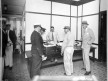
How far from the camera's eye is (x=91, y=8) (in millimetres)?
5383

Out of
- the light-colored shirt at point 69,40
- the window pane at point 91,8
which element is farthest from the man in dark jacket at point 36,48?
the window pane at point 91,8

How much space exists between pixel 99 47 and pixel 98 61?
23.5 inches

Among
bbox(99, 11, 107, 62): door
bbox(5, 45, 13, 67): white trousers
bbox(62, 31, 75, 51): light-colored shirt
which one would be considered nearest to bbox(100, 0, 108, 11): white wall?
bbox(99, 11, 107, 62): door

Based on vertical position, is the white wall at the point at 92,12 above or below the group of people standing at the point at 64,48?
Answer: above

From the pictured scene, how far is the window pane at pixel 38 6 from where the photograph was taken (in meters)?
4.77

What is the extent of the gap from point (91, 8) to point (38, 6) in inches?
94.6

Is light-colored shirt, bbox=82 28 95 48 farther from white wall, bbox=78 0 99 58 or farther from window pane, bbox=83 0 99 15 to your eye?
window pane, bbox=83 0 99 15

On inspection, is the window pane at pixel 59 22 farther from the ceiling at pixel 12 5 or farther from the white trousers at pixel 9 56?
the white trousers at pixel 9 56

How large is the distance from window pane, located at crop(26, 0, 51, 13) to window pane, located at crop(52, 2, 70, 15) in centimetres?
27

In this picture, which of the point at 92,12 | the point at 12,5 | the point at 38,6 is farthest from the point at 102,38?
the point at 12,5

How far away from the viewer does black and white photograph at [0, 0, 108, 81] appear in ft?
10.5

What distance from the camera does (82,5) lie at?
5.87 metres

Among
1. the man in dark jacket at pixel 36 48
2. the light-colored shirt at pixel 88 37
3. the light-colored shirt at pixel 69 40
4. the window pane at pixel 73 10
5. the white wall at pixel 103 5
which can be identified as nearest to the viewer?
the man in dark jacket at pixel 36 48

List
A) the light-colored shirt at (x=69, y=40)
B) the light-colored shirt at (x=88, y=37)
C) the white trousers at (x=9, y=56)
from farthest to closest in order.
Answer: the white trousers at (x=9, y=56)
the light-colored shirt at (x=88, y=37)
the light-colored shirt at (x=69, y=40)
